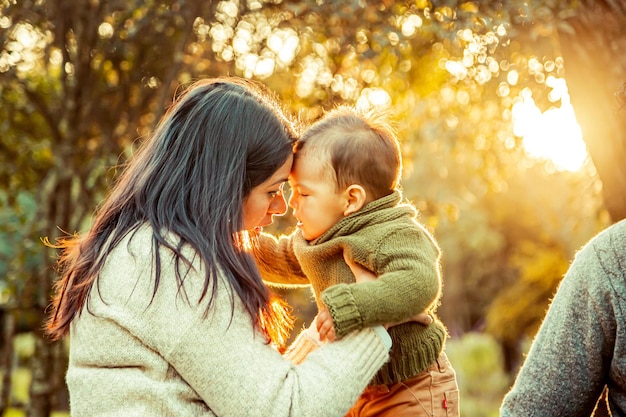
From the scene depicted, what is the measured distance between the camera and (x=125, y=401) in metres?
1.95

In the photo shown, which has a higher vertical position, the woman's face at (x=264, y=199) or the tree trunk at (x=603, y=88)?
the tree trunk at (x=603, y=88)

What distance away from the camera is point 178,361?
1.92m

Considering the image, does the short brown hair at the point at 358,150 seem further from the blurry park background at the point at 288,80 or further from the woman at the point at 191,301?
the blurry park background at the point at 288,80

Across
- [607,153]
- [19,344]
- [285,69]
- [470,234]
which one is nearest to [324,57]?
[285,69]

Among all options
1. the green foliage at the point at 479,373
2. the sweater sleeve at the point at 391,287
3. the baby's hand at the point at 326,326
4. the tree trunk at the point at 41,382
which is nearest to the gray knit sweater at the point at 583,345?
the sweater sleeve at the point at 391,287

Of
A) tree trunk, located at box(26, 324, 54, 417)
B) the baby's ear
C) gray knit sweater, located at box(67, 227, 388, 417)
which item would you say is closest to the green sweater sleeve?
the baby's ear

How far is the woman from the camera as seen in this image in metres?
1.92

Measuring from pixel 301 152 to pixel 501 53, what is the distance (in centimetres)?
175

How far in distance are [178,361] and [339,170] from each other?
84 cm

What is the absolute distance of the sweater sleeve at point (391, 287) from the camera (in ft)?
6.97

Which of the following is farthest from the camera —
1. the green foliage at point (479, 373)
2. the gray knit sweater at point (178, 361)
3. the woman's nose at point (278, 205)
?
the green foliage at point (479, 373)

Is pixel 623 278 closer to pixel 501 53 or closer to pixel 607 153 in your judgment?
pixel 607 153

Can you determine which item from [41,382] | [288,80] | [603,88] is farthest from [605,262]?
[41,382]

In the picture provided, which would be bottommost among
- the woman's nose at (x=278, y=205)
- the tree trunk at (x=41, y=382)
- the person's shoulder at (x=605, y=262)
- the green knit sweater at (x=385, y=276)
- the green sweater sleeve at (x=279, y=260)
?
the tree trunk at (x=41, y=382)
